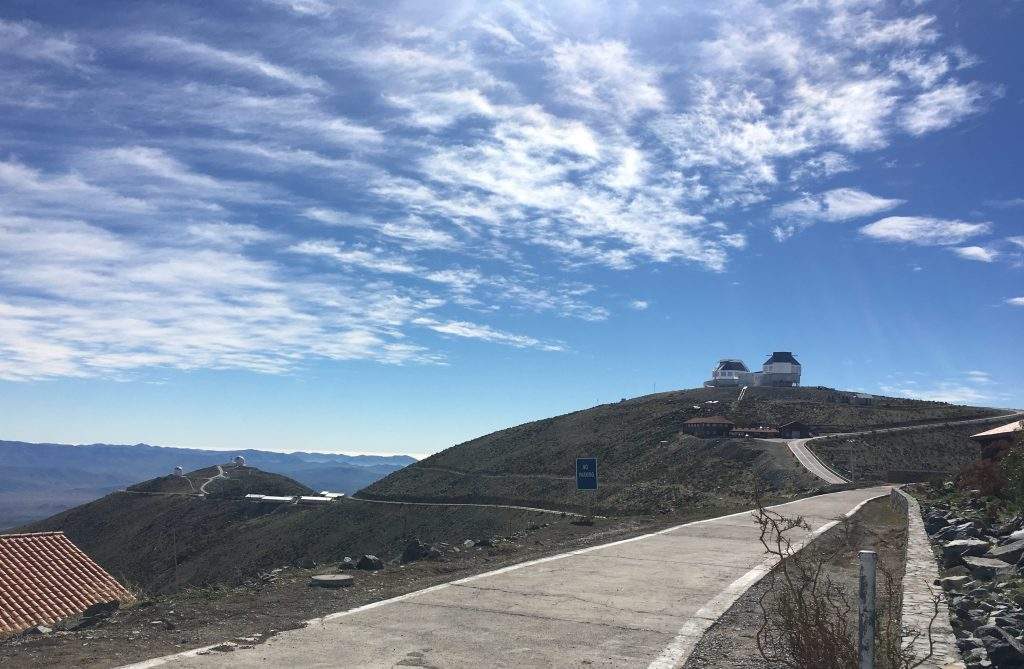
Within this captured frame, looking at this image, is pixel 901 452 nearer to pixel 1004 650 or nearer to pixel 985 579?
pixel 985 579

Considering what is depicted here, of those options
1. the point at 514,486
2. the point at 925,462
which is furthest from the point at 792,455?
the point at 514,486

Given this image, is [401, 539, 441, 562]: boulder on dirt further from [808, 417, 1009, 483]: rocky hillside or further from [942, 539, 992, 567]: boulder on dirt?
[808, 417, 1009, 483]: rocky hillside

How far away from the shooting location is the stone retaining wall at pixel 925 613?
5.77 meters

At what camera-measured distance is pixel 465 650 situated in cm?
642

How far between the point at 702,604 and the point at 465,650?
3.31 meters

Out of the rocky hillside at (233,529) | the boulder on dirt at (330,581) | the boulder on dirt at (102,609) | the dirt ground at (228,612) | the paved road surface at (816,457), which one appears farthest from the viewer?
the rocky hillside at (233,529)

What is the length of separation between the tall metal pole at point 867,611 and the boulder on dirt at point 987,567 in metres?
6.80

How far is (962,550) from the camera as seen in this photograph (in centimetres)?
1102

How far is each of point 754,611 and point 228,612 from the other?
5944 millimetres

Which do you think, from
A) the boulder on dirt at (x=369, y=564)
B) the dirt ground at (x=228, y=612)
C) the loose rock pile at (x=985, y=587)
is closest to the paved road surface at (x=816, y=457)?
the loose rock pile at (x=985, y=587)

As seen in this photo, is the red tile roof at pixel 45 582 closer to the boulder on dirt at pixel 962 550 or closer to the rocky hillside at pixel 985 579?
the rocky hillside at pixel 985 579

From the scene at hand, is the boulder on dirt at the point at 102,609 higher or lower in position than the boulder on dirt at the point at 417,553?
lower

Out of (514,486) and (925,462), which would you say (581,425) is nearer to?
(514,486)

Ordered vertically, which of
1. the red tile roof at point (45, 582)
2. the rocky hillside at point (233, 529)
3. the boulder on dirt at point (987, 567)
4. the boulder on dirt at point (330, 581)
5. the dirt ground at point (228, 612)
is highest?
the boulder on dirt at point (987, 567)
